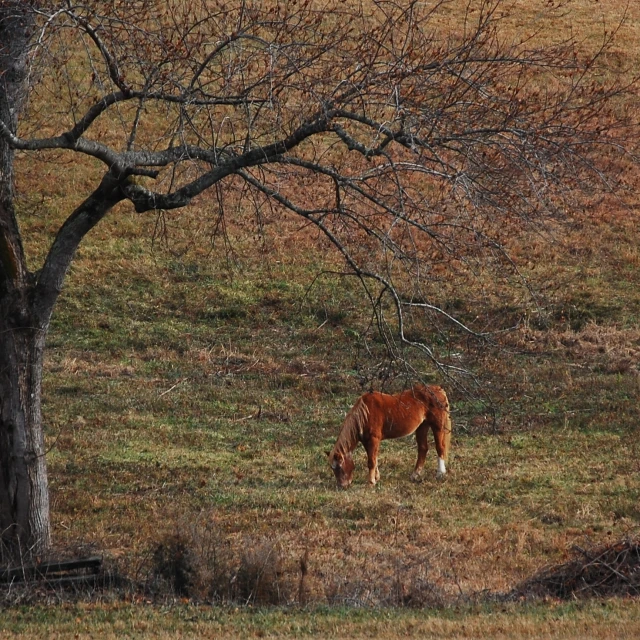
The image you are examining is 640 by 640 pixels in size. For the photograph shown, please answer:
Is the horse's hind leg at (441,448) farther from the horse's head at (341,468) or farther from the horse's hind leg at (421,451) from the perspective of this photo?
the horse's head at (341,468)

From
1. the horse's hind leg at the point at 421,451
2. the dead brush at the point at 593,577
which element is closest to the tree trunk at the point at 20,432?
the dead brush at the point at 593,577

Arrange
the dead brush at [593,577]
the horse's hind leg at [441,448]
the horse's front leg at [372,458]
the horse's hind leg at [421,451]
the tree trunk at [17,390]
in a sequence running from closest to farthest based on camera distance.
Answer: the dead brush at [593,577], the tree trunk at [17,390], the horse's front leg at [372,458], the horse's hind leg at [441,448], the horse's hind leg at [421,451]

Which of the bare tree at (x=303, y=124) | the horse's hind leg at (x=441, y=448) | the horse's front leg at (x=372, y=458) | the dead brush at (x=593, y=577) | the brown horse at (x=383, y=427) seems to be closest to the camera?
A: the bare tree at (x=303, y=124)

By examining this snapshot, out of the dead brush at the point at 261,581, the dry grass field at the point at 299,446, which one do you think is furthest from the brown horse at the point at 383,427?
the dead brush at the point at 261,581

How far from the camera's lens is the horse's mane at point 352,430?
15391 millimetres

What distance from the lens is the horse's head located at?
1520cm

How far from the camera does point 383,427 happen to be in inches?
630

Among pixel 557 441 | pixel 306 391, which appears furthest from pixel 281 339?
pixel 557 441

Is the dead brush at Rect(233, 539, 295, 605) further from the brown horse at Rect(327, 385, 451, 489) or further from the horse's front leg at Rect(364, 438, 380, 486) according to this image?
the horse's front leg at Rect(364, 438, 380, 486)

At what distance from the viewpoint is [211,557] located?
10.1 meters

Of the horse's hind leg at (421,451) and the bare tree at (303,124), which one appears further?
the horse's hind leg at (421,451)

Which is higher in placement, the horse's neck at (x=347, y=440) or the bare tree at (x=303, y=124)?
the bare tree at (x=303, y=124)

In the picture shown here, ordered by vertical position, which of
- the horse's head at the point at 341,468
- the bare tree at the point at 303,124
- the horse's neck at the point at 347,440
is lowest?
the horse's head at the point at 341,468

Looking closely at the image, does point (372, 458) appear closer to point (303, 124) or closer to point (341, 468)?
point (341, 468)
